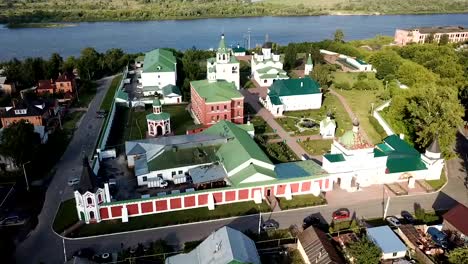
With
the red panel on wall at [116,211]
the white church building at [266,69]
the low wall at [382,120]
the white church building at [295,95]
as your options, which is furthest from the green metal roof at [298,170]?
the white church building at [266,69]

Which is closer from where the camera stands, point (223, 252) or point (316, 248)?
point (223, 252)

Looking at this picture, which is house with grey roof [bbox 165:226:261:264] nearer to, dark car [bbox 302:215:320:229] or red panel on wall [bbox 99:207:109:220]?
dark car [bbox 302:215:320:229]

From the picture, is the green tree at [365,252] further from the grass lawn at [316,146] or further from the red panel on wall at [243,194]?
the grass lawn at [316,146]

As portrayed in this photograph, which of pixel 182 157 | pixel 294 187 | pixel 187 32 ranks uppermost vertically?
pixel 187 32

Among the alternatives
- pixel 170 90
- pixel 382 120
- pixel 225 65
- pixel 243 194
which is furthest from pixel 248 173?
pixel 170 90

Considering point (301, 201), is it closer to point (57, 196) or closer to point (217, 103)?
point (217, 103)

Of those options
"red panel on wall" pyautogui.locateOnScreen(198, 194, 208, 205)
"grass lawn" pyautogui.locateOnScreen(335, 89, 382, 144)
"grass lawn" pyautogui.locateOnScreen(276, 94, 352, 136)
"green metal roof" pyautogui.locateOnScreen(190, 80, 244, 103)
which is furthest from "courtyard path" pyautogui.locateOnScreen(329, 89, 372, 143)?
"red panel on wall" pyautogui.locateOnScreen(198, 194, 208, 205)

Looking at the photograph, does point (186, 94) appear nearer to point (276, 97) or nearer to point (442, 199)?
point (276, 97)
